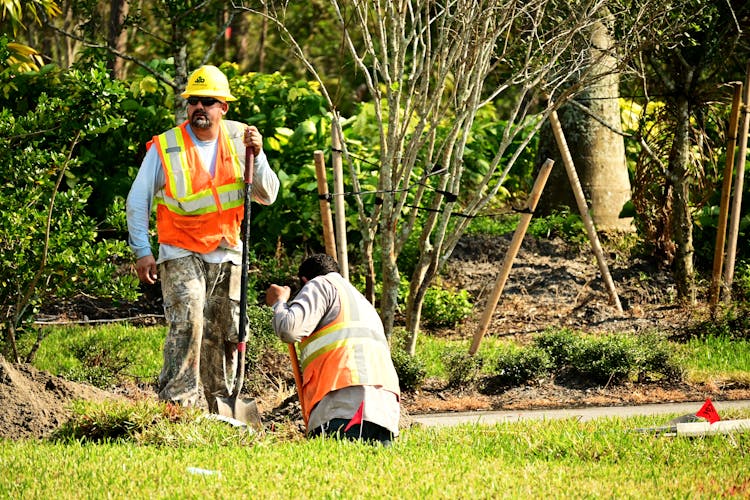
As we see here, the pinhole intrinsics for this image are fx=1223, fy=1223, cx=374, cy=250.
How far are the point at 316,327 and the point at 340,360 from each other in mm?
257

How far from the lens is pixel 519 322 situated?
12.5 meters

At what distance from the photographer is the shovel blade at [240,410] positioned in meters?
7.54

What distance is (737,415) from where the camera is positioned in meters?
7.94

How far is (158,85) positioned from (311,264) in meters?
7.36

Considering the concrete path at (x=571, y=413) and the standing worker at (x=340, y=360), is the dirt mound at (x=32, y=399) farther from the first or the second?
the concrete path at (x=571, y=413)

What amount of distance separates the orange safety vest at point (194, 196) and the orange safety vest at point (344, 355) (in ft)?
3.12

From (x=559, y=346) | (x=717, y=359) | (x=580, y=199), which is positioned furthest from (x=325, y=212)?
(x=717, y=359)

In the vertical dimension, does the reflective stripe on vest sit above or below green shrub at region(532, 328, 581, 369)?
above

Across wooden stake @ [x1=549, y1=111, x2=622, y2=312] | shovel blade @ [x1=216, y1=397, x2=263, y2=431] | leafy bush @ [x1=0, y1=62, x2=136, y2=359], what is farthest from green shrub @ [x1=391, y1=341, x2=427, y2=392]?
wooden stake @ [x1=549, y1=111, x2=622, y2=312]

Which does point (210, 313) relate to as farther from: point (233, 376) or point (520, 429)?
point (520, 429)

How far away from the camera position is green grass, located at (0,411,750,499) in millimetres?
5551

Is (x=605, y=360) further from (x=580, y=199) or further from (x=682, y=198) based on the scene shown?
(x=682, y=198)

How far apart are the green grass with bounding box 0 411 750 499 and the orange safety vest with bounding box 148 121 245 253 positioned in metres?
1.50

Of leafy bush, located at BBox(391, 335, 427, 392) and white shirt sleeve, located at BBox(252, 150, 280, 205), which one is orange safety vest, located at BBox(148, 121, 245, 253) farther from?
leafy bush, located at BBox(391, 335, 427, 392)
